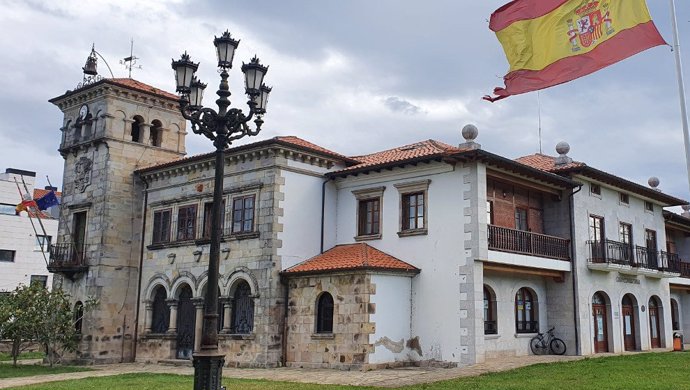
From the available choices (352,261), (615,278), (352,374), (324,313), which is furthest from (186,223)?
(615,278)

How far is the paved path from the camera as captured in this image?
17.7 m

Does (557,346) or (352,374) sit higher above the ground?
(557,346)

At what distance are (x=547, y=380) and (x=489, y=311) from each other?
6611mm

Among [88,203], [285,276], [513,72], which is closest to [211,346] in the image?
[513,72]

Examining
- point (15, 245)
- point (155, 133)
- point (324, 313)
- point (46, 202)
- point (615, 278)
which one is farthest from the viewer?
point (15, 245)

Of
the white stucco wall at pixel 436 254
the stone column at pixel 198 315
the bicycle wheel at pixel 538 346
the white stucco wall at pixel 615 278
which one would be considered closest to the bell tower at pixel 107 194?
the stone column at pixel 198 315

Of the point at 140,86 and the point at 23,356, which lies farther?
the point at 23,356

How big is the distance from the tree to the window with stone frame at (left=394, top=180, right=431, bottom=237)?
11879 millimetres

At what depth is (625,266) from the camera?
86.5 feet

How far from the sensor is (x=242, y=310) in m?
23.6

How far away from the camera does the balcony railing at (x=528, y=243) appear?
21609mm

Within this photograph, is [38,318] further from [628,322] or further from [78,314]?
[628,322]

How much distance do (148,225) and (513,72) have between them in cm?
1760

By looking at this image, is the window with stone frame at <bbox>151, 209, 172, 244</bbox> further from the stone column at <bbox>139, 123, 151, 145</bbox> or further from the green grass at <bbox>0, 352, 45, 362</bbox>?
the green grass at <bbox>0, 352, 45, 362</bbox>
